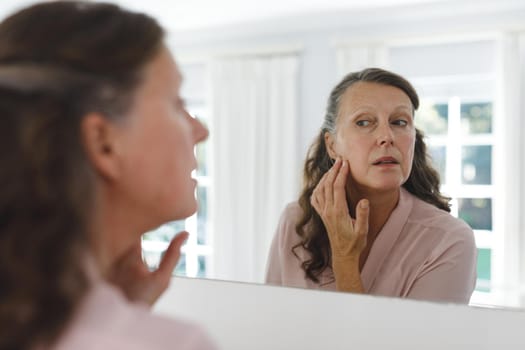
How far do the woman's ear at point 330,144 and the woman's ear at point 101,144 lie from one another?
0.27 m

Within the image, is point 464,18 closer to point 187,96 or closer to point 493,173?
point 493,173

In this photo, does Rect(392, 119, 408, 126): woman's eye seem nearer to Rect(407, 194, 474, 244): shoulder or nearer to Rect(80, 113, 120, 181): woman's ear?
Rect(407, 194, 474, 244): shoulder

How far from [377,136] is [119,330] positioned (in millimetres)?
327

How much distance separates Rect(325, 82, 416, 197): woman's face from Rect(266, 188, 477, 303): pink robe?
3 centimetres

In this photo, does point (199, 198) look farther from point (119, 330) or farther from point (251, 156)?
point (119, 330)

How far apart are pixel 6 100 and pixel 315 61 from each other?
34 centimetres

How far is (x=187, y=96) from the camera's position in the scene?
1.86ft

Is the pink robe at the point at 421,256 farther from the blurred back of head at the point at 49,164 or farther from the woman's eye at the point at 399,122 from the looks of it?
the blurred back of head at the point at 49,164

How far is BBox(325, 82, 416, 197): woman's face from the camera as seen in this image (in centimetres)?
50

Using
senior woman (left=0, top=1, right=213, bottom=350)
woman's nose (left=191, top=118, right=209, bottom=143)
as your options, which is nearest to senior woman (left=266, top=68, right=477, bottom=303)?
woman's nose (left=191, top=118, right=209, bottom=143)

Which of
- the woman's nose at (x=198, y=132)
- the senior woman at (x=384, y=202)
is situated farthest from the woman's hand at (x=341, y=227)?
the woman's nose at (x=198, y=132)

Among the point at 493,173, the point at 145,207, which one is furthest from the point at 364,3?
the point at 145,207

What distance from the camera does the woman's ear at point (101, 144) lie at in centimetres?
27

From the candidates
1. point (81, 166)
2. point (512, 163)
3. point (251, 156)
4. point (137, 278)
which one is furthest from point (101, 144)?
point (512, 163)
